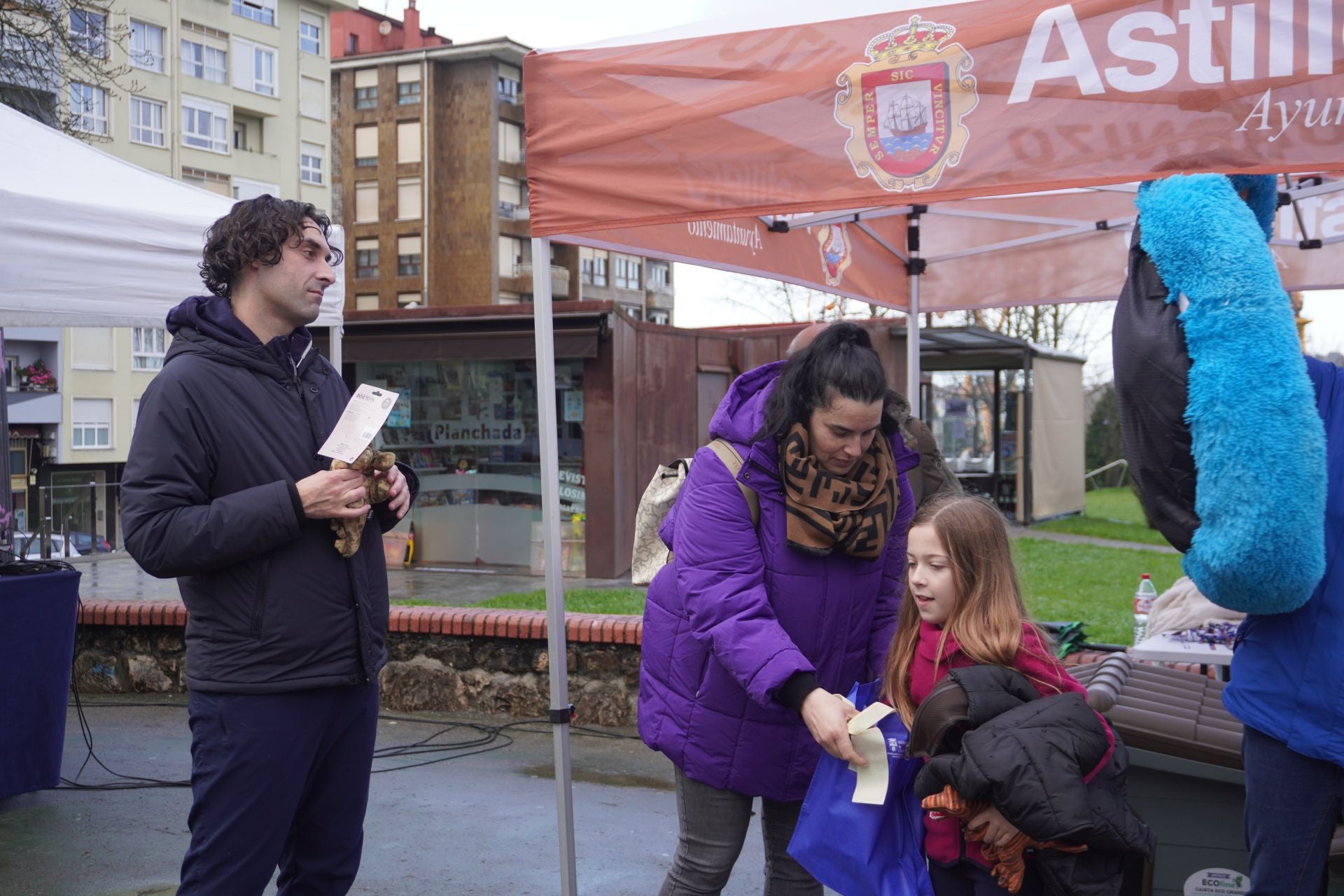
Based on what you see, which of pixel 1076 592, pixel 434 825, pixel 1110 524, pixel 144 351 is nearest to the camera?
pixel 434 825

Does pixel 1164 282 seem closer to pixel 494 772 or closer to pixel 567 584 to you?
pixel 494 772

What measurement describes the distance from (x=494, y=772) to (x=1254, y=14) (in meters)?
4.28

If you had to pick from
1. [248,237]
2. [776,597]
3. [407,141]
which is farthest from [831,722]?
[407,141]

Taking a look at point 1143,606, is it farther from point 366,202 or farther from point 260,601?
point 366,202

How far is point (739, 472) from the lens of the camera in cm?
243

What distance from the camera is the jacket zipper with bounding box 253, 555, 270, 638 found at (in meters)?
2.35

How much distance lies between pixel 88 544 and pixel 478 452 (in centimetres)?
1079

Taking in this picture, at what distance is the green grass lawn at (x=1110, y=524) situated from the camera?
17234 millimetres

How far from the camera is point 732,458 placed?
8.10 feet

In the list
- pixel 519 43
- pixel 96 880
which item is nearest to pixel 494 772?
pixel 96 880

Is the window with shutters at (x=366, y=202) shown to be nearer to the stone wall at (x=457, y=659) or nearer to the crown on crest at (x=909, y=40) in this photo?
the stone wall at (x=457, y=659)

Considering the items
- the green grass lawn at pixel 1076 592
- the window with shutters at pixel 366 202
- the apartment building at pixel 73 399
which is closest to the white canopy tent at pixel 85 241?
the green grass lawn at pixel 1076 592

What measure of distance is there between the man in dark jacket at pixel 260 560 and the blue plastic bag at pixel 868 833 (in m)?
1.05

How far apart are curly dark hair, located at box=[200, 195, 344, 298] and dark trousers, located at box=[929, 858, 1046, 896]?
Answer: 1952mm
